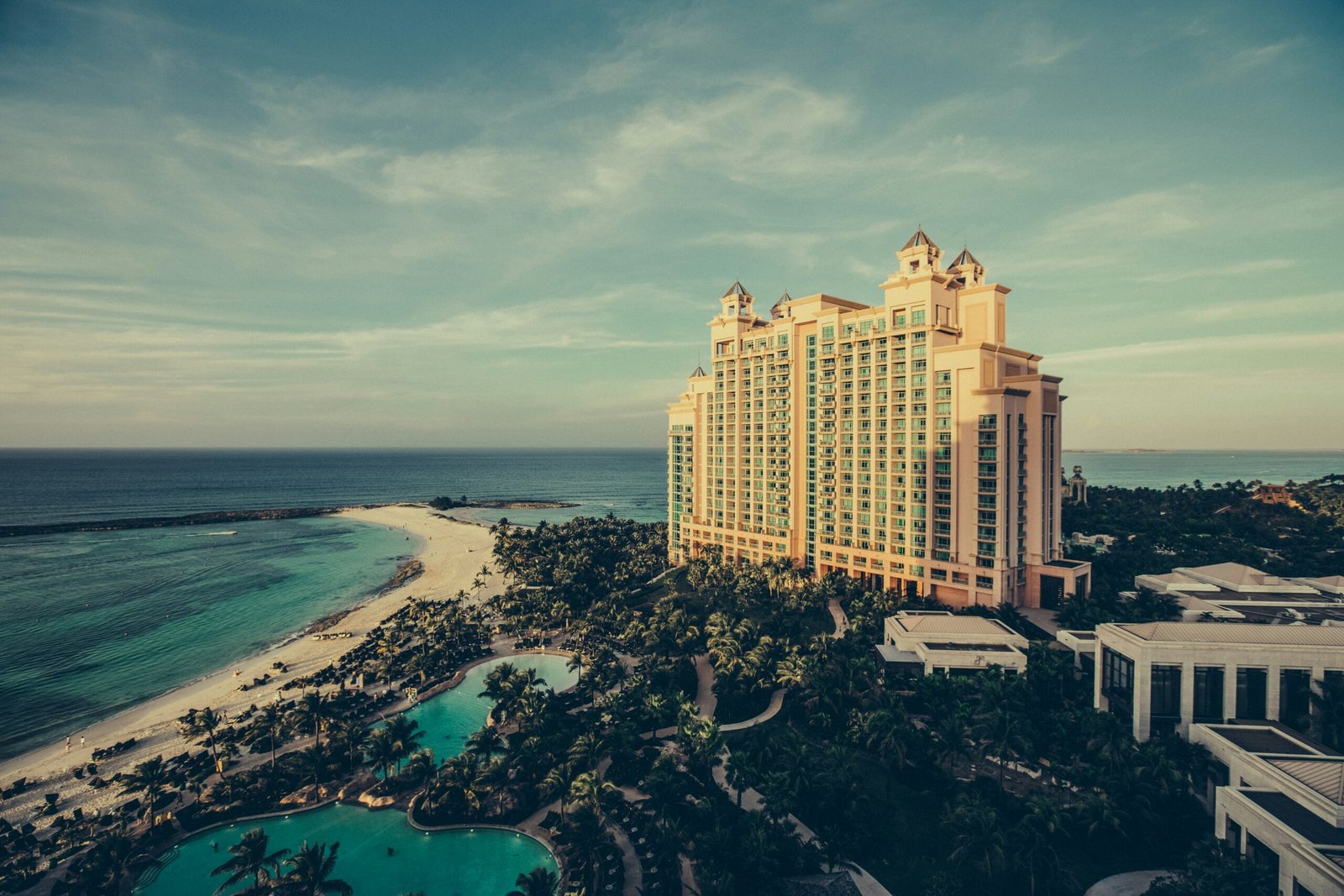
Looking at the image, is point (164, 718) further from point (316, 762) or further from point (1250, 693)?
point (1250, 693)

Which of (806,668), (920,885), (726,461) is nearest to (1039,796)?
(920,885)

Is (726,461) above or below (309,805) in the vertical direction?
above

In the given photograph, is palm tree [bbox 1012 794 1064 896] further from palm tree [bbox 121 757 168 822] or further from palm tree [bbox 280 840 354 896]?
palm tree [bbox 121 757 168 822]

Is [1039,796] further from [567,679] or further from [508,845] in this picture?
[567,679]

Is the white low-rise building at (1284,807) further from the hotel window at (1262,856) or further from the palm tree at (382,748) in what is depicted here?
the palm tree at (382,748)

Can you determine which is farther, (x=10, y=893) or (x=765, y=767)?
(x=765, y=767)

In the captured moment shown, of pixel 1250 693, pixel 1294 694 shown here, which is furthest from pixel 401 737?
pixel 1294 694
